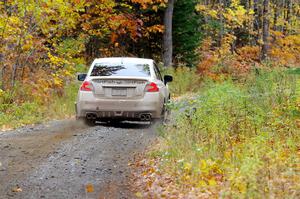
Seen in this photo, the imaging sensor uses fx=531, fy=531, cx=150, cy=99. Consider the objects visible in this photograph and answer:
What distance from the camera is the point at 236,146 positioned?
844 centimetres

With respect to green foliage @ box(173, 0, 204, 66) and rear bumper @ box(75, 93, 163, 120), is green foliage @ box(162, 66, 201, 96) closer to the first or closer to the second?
green foliage @ box(173, 0, 204, 66)

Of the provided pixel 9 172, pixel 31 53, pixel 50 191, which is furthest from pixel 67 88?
pixel 50 191

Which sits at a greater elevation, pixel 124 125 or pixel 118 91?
pixel 118 91

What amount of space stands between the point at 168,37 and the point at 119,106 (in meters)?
15.3

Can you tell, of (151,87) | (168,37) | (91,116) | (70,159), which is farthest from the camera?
(168,37)

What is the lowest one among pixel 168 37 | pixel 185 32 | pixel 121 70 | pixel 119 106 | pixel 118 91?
pixel 119 106

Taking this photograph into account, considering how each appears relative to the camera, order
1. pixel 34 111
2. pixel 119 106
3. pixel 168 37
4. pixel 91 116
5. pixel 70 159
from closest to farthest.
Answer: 1. pixel 70 159
2. pixel 119 106
3. pixel 91 116
4. pixel 34 111
5. pixel 168 37

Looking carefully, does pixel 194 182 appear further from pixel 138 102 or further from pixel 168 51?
pixel 168 51

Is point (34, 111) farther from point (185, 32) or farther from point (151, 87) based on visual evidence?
point (185, 32)

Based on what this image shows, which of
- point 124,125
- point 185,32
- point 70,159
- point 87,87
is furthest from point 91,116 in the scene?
point 185,32

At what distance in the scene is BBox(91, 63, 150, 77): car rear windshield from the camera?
12039 millimetres

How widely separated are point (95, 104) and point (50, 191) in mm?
4531

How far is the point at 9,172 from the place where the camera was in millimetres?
8430

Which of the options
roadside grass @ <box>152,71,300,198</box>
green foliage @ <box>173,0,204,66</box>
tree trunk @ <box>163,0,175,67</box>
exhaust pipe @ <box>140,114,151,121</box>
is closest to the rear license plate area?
exhaust pipe @ <box>140,114,151,121</box>
